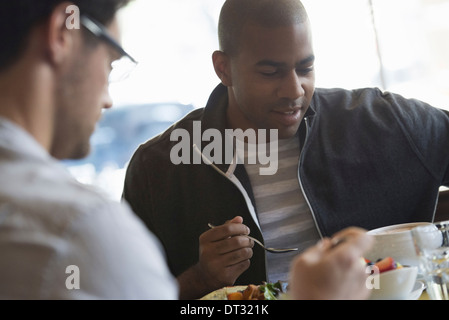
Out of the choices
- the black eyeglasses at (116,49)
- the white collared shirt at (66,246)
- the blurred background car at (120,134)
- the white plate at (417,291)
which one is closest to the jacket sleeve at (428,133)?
the white plate at (417,291)

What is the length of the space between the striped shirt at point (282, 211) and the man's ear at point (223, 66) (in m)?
0.27

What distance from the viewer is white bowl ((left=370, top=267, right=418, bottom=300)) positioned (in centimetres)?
95

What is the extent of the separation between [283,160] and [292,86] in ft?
0.83

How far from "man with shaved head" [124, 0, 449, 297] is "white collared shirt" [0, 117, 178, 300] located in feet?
3.35

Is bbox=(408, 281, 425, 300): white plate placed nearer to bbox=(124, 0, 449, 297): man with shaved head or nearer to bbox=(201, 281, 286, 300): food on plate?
bbox=(201, 281, 286, 300): food on plate

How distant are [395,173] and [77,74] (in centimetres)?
122

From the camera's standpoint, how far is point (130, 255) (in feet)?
1.88

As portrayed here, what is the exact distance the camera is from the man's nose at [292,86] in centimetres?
162

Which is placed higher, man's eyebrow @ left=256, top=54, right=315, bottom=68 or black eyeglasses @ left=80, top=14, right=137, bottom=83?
man's eyebrow @ left=256, top=54, right=315, bottom=68

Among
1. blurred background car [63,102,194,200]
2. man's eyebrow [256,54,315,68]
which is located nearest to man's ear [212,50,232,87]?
man's eyebrow [256,54,315,68]

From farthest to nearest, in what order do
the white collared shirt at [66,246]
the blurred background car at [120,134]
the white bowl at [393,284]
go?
the blurred background car at [120,134]
the white bowl at [393,284]
the white collared shirt at [66,246]

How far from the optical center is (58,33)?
2.14ft

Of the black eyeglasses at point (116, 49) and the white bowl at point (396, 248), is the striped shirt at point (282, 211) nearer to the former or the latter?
the white bowl at point (396, 248)

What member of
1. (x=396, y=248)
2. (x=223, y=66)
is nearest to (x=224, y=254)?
(x=396, y=248)
